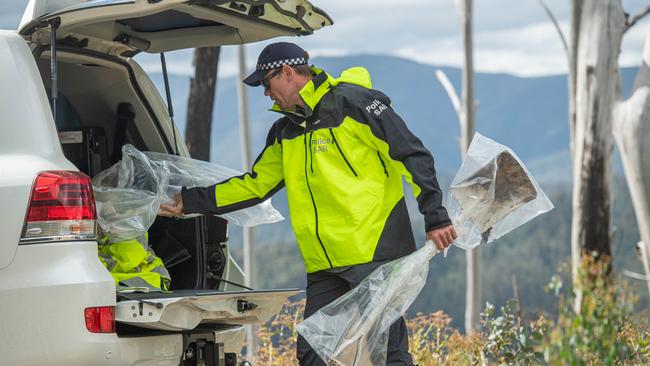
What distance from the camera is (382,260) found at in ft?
18.6

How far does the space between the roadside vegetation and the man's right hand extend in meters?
1.69

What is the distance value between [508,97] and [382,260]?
16887 cm

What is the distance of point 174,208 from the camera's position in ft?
19.7

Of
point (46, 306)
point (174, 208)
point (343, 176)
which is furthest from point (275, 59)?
point (46, 306)

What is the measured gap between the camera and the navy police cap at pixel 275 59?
5.80 metres

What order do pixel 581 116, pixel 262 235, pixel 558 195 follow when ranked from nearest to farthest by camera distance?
pixel 581 116 < pixel 558 195 < pixel 262 235

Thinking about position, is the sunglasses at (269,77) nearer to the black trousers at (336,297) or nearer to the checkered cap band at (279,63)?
the checkered cap band at (279,63)

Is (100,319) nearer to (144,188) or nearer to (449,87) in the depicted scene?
(144,188)

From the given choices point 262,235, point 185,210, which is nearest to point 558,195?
point 262,235

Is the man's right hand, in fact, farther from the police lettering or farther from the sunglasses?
the police lettering

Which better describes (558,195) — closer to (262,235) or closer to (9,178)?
(262,235)

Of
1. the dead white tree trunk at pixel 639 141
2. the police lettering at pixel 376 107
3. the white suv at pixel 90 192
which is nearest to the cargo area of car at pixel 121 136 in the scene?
the white suv at pixel 90 192

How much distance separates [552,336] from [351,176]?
1.40m

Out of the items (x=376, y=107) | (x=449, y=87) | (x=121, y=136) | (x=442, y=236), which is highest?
(x=376, y=107)
